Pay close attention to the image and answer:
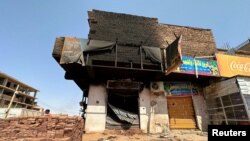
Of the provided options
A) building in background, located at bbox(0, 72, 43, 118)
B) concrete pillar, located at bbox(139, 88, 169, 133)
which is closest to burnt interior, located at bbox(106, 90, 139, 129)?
concrete pillar, located at bbox(139, 88, 169, 133)

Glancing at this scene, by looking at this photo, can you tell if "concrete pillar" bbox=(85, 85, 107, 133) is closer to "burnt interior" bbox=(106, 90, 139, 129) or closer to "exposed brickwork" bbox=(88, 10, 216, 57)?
"burnt interior" bbox=(106, 90, 139, 129)

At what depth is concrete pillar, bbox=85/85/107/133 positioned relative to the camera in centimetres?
1103

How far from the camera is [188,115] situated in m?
12.6

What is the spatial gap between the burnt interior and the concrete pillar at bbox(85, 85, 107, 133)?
355 millimetres

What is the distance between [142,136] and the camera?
10.3 meters

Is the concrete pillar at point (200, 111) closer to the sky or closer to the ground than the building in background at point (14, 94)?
closer to the ground

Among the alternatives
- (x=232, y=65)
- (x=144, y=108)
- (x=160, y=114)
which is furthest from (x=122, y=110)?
(x=232, y=65)

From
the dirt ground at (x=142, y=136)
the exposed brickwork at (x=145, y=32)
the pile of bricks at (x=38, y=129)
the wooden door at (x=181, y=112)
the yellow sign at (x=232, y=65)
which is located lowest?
the dirt ground at (x=142, y=136)

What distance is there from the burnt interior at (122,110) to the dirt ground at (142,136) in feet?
1.82

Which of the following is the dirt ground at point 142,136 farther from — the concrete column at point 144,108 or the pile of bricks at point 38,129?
the pile of bricks at point 38,129

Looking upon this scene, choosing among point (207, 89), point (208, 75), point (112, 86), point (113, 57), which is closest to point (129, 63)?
point (113, 57)

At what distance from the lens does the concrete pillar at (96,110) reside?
36.2 feet

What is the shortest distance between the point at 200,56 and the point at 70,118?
10667mm

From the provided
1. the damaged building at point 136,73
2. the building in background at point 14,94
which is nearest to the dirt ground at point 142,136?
the damaged building at point 136,73
